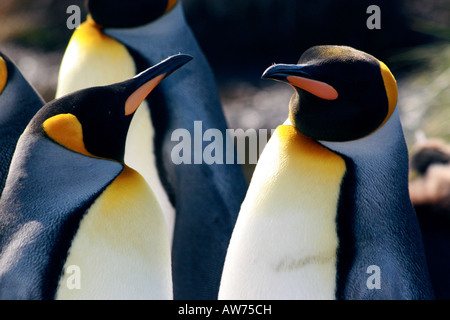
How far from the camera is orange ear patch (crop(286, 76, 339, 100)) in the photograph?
1.82 m

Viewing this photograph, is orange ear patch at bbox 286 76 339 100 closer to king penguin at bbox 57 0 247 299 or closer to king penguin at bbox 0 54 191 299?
king penguin at bbox 0 54 191 299

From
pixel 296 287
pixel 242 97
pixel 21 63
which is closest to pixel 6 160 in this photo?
pixel 296 287

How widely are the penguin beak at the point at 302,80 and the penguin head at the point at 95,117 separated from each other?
33 cm

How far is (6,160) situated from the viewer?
2.31 m

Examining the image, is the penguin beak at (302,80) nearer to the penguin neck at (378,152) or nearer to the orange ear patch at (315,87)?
the orange ear patch at (315,87)

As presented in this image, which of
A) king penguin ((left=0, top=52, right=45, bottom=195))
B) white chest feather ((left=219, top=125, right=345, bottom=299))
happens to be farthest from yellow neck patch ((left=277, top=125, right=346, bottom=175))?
king penguin ((left=0, top=52, right=45, bottom=195))

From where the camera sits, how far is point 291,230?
6.18ft

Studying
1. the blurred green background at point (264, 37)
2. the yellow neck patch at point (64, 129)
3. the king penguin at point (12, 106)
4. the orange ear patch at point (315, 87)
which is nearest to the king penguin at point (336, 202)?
the orange ear patch at point (315, 87)

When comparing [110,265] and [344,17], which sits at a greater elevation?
[110,265]

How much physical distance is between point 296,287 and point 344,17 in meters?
5.16

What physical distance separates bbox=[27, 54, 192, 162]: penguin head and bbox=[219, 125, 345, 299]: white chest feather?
15.7 inches

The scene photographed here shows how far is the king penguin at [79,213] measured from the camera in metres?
1.75

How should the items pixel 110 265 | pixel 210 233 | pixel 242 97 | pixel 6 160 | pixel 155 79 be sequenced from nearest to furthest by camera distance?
pixel 110 265 → pixel 155 79 → pixel 6 160 → pixel 210 233 → pixel 242 97
